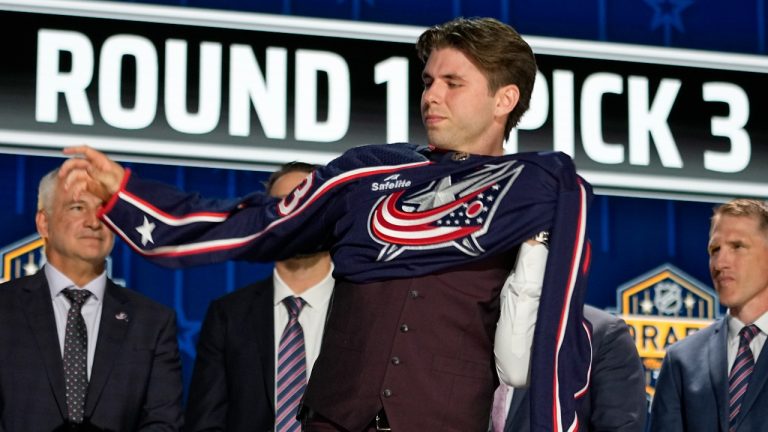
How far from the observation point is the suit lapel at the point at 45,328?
3885 mm

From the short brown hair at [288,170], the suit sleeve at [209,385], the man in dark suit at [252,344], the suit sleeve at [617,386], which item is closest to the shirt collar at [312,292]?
the man in dark suit at [252,344]

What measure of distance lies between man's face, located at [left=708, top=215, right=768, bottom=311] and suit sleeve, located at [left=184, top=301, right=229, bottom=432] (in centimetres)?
188

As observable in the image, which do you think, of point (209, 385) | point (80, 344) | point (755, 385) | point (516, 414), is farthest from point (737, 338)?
point (80, 344)

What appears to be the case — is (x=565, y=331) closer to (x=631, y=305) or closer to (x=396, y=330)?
(x=396, y=330)

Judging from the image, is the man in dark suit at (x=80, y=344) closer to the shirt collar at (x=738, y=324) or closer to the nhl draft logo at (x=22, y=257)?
the nhl draft logo at (x=22, y=257)

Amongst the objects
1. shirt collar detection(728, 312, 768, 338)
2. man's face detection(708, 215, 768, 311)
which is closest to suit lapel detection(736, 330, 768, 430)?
shirt collar detection(728, 312, 768, 338)

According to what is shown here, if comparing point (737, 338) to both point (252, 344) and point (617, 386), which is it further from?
point (252, 344)

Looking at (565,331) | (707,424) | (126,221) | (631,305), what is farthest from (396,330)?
(631,305)

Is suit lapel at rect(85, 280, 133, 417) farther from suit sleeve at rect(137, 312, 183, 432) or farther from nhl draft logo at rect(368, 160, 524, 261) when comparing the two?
nhl draft logo at rect(368, 160, 524, 261)

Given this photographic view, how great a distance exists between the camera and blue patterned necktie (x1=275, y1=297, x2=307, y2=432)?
Answer: 4086 mm

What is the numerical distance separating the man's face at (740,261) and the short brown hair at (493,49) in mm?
2080

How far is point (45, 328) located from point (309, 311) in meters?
0.93

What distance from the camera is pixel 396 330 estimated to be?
2400 millimetres

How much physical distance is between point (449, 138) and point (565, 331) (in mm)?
491
